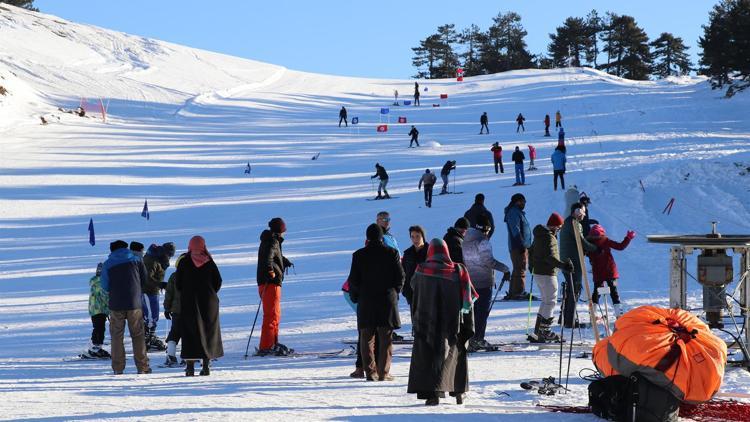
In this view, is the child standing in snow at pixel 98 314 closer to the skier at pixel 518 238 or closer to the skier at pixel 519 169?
the skier at pixel 518 238

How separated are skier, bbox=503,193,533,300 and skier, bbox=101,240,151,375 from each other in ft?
18.8

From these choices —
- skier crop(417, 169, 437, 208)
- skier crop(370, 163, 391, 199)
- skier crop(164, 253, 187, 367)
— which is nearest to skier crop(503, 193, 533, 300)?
skier crop(164, 253, 187, 367)

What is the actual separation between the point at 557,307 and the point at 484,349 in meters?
3.29

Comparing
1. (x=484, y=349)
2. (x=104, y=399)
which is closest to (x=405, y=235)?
(x=484, y=349)

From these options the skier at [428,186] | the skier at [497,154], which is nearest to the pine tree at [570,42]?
the skier at [497,154]

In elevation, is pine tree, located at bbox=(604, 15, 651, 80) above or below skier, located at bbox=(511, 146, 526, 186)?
above

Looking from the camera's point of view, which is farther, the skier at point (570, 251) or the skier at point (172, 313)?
the skier at point (570, 251)

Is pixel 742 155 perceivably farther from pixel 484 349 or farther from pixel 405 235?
pixel 484 349

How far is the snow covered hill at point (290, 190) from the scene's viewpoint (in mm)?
9594

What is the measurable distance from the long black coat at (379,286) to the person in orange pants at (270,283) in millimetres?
2305

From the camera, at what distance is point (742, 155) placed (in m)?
29.4

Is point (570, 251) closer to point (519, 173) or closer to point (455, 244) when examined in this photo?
point (455, 244)

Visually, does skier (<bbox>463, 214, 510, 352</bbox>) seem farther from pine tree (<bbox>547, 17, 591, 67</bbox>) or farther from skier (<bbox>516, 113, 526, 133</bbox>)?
pine tree (<bbox>547, 17, 591, 67</bbox>)

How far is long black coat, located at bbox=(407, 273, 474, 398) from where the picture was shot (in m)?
8.42
